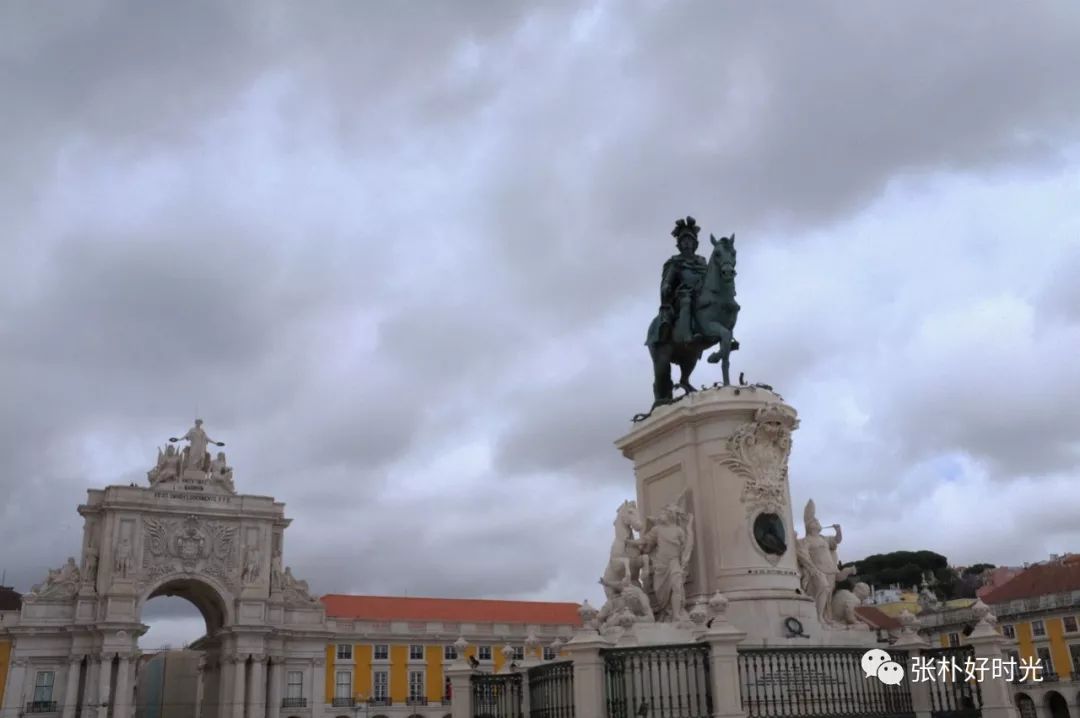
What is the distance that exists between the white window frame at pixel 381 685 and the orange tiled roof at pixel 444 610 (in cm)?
362

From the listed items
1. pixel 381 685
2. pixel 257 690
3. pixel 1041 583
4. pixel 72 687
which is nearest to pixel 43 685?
pixel 72 687

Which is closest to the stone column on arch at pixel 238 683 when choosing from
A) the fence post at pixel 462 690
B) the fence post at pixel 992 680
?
the fence post at pixel 462 690

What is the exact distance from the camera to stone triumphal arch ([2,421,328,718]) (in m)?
50.2

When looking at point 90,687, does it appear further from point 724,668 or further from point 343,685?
point 724,668

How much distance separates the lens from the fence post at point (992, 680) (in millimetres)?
10852

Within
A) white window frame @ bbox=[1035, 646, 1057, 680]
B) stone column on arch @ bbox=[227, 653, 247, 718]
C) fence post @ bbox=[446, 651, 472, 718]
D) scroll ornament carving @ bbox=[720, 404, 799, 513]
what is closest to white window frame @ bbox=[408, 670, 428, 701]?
stone column on arch @ bbox=[227, 653, 247, 718]

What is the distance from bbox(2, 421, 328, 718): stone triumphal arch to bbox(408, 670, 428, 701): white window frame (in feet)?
19.6

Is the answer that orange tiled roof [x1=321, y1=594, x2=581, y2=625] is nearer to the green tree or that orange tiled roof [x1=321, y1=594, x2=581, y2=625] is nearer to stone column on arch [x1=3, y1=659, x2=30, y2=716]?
stone column on arch [x1=3, y1=659, x2=30, y2=716]

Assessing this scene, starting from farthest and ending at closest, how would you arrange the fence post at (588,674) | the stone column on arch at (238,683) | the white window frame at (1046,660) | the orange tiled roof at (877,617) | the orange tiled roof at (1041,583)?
the orange tiled roof at (877,617), the stone column on arch at (238,683), the orange tiled roof at (1041,583), the white window frame at (1046,660), the fence post at (588,674)

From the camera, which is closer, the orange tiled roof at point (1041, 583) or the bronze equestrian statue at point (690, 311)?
the bronze equestrian statue at point (690, 311)

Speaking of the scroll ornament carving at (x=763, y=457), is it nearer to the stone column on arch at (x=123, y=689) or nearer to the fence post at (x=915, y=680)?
the fence post at (x=915, y=680)

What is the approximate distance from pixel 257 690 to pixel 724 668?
1933 inches

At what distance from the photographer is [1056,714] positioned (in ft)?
158

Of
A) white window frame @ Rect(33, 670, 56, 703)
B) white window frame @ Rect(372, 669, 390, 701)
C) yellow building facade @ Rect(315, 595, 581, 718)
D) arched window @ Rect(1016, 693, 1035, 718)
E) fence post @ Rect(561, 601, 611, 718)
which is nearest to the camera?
fence post @ Rect(561, 601, 611, 718)
